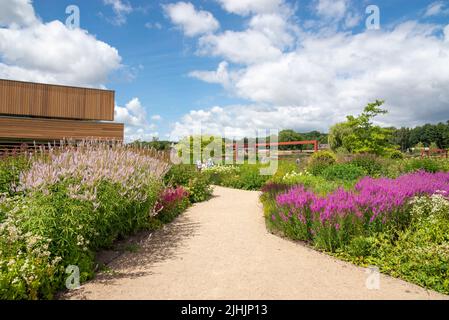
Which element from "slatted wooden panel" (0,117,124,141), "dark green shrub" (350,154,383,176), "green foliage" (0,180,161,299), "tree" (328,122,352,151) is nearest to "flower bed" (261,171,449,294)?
"green foliage" (0,180,161,299)

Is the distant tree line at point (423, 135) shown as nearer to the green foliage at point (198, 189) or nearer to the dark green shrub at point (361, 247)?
the green foliage at point (198, 189)

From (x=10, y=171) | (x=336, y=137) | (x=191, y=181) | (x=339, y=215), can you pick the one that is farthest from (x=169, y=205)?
(x=336, y=137)

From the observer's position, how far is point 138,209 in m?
5.00

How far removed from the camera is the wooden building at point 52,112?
69.3 feet

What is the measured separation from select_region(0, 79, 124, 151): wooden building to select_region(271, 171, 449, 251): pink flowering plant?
58.6ft

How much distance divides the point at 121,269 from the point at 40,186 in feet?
4.42

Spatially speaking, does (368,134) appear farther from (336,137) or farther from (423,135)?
(423,135)

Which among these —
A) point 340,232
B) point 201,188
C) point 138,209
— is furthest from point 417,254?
point 201,188

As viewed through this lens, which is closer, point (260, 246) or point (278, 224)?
point (260, 246)

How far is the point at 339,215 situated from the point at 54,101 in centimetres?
2629

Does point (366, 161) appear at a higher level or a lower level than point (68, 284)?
higher

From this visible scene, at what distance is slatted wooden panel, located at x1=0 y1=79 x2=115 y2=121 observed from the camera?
937 inches
